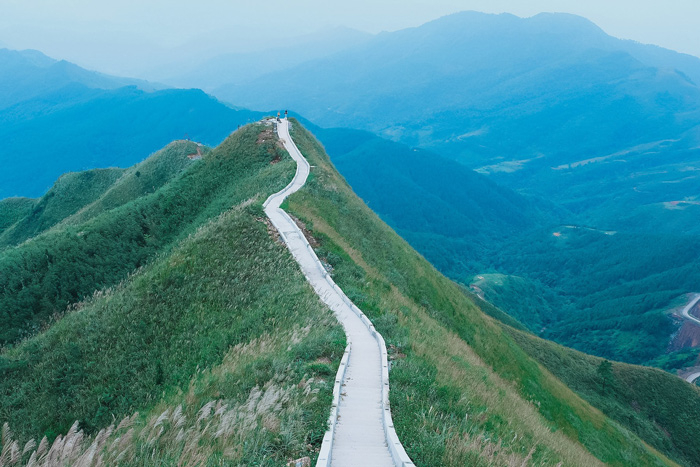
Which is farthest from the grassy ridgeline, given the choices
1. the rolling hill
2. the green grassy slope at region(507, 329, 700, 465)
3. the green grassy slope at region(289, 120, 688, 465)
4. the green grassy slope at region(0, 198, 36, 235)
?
the green grassy slope at region(0, 198, 36, 235)

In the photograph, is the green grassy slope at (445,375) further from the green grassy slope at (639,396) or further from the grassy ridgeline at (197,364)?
the green grassy slope at (639,396)

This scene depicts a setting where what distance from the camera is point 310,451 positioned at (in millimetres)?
7727

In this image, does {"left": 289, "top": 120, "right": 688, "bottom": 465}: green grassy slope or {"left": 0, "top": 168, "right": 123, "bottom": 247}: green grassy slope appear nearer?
{"left": 289, "top": 120, "right": 688, "bottom": 465}: green grassy slope

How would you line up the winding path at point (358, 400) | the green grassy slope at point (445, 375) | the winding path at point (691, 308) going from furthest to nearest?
the winding path at point (691, 308) → the green grassy slope at point (445, 375) → the winding path at point (358, 400)

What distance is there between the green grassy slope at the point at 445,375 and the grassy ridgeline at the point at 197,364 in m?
2.13

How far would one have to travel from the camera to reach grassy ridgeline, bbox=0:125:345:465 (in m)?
7.70

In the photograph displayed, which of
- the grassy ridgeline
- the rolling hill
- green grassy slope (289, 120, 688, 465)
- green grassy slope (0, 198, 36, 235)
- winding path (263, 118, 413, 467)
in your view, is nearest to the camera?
the grassy ridgeline

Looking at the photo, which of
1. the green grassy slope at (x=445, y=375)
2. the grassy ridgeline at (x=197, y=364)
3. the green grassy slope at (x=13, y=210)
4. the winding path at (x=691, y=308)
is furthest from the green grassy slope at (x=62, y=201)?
the winding path at (x=691, y=308)

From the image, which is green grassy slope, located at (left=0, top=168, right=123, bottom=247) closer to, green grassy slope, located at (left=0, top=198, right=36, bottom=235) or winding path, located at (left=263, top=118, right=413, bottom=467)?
green grassy slope, located at (left=0, top=198, right=36, bottom=235)

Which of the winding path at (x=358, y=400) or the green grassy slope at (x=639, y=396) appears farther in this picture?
the green grassy slope at (x=639, y=396)

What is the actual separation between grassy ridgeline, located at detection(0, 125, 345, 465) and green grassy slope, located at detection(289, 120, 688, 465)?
6.98ft

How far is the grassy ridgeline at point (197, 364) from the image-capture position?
7.70m

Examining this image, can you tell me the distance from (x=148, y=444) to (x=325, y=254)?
592 inches

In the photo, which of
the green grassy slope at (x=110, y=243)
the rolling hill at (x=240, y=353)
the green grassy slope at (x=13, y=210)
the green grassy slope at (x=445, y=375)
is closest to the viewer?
the rolling hill at (x=240, y=353)
